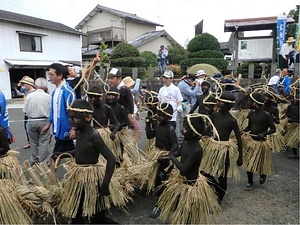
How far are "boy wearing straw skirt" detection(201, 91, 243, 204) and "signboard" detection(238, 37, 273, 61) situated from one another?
11102mm

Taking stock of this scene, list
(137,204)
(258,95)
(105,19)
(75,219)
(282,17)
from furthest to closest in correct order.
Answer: (105,19)
(282,17)
(258,95)
(137,204)
(75,219)

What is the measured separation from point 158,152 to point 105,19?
97.5ft

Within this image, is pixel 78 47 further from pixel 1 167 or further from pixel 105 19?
pixel 1 167

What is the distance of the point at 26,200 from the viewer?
106 inches

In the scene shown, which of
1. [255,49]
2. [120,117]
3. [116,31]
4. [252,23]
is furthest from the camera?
[116,31]

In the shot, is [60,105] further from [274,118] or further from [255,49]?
[255,49]

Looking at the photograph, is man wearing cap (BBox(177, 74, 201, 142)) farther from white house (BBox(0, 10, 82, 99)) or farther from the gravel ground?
white house (BBox(0, 10, 82, 99))

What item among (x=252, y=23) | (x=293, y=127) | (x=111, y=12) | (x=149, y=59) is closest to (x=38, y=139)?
(x=293, y=127)

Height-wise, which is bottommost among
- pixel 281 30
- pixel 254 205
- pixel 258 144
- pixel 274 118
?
pixel 254 205

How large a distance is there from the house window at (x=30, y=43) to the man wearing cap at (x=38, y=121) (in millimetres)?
14985

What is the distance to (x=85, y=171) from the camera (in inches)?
95.4

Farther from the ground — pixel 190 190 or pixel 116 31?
pixel 116 31

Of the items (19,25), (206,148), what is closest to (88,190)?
(206,148)

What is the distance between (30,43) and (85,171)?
59.2 ft
